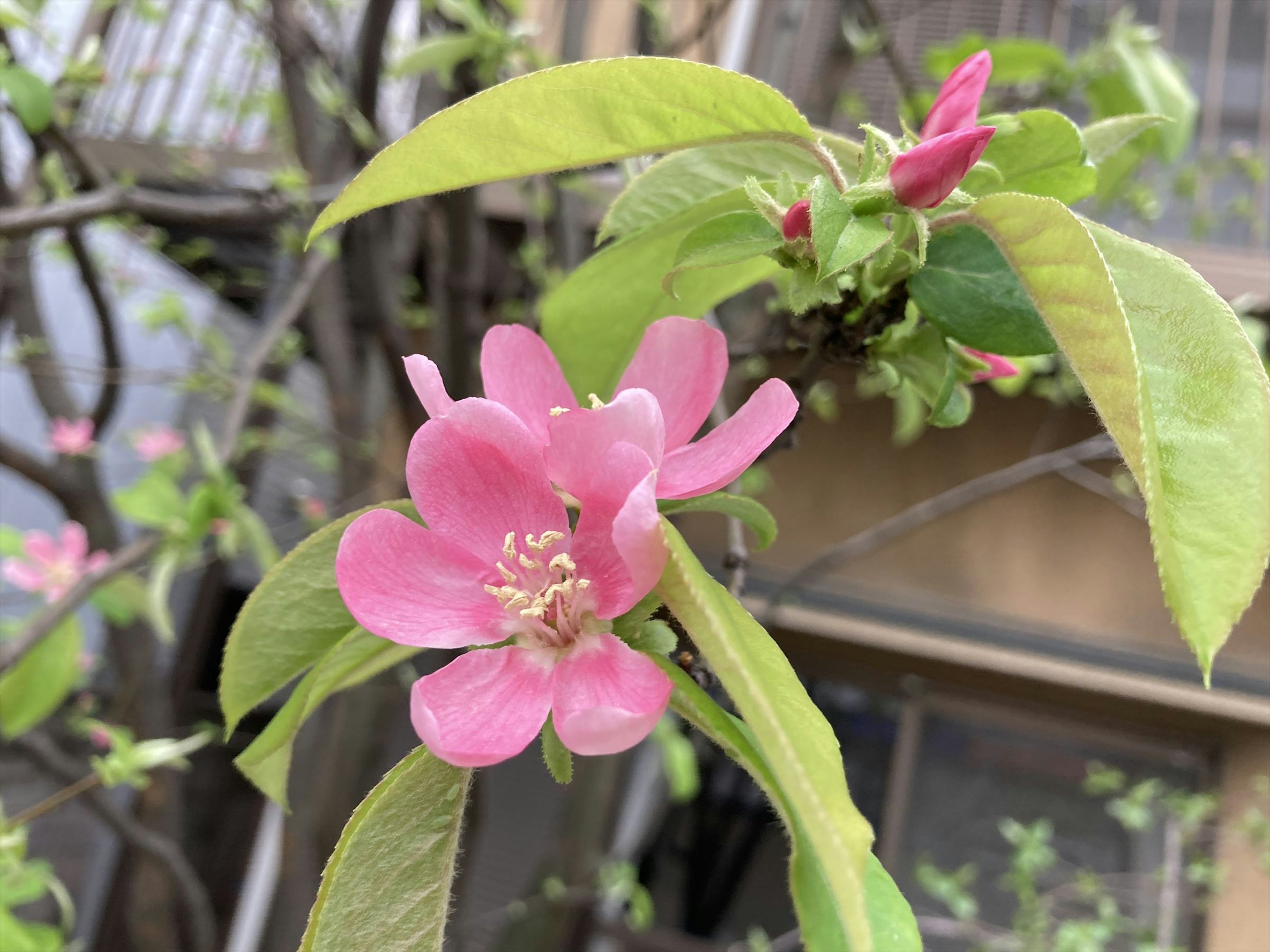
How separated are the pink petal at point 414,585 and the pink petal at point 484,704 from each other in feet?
0.04

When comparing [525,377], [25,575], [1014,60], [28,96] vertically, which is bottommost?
[25,575]

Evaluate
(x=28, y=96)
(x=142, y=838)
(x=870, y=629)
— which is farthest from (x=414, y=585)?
(x=870, y=629)

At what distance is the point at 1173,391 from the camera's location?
257 millimetres

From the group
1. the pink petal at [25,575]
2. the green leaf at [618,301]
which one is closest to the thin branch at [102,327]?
the pink petal at [25,575]

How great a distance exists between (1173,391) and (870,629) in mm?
1778

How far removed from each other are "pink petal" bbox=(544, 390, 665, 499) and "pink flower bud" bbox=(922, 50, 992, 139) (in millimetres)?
175

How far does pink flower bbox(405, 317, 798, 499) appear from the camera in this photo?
0.27 m

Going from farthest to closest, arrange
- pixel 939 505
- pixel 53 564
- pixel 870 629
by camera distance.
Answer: pixel 870 629, pixel 53 564, pixel 939 505

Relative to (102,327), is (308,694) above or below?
below

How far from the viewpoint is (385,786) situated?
0.28m

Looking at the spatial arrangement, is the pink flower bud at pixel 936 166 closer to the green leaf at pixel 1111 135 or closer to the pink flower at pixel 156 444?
the green leaf at pixel 1111 135

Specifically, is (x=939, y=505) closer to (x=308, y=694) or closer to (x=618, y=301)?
(x=618, y=301)

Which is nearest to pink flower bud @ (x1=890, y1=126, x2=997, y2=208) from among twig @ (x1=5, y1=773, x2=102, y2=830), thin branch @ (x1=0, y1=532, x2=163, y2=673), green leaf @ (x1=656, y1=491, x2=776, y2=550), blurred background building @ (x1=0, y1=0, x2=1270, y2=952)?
green leaf @ (x1=656, y1=491, x2=776, y2=550)

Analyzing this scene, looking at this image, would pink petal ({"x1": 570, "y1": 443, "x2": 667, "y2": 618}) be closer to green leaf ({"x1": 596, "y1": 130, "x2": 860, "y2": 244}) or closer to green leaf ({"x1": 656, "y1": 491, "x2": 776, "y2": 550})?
green leaf ({"x1": 656, "y1": 491, "x2": 776, "y2": 550})
